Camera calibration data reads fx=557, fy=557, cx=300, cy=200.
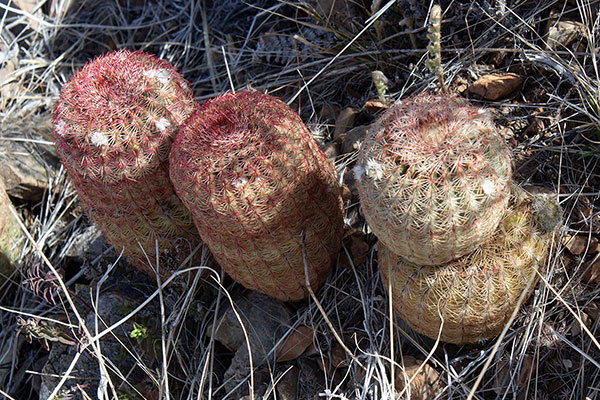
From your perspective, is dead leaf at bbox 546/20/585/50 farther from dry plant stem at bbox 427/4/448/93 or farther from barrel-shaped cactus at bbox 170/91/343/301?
barrel-shaped cactus at bbox 170/91/343/301

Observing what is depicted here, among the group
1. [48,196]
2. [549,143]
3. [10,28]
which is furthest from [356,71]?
[10,28]

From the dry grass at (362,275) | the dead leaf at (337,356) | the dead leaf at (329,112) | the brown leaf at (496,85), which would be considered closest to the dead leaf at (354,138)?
the dry grass at (362,275)

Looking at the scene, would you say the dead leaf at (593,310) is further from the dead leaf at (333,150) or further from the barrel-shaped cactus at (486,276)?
the dead leaf at (333,150)

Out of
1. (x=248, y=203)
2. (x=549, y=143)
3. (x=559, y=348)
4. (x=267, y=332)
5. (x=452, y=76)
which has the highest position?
(x=248, y=203)

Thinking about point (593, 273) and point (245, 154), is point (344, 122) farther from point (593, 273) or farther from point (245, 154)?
point (593, 273)

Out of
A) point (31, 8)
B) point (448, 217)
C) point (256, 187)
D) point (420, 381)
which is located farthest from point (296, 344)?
point (31, 8)

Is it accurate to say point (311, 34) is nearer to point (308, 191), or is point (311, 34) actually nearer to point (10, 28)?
point (308, 191)

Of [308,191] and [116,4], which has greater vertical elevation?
[116,4]
